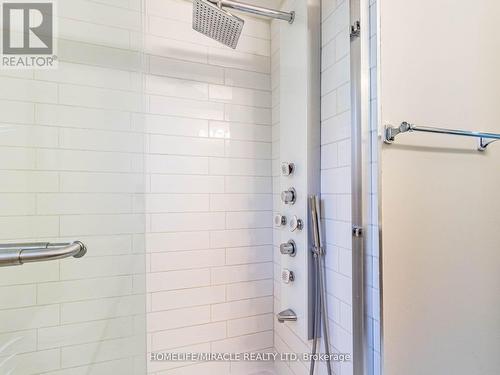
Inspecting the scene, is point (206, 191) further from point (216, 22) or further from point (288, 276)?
point (216, 22)

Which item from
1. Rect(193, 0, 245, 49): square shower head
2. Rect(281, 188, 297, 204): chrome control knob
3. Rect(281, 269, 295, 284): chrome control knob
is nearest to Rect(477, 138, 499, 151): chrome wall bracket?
Rect(281, 188, 297, 204): chrome control knob

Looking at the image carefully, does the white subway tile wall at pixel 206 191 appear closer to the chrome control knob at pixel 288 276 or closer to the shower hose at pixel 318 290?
the chrome control knob at pixel 288 276

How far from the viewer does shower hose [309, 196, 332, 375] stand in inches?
41.0

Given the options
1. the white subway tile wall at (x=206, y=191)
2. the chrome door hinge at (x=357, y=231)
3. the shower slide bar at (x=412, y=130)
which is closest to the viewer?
the shower slide bar at (x=412, y=130)

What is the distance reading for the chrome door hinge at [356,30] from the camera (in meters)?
0.91

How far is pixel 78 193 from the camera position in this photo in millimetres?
1142

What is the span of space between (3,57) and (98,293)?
1.00 meters

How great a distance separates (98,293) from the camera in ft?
3.89

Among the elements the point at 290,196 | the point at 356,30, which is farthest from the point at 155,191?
the point at 356,30

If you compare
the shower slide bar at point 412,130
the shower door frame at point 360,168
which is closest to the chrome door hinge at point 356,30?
the shower door frame at point 360,168

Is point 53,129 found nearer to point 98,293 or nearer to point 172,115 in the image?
point 172,115

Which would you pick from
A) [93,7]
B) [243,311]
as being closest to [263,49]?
[93,7]

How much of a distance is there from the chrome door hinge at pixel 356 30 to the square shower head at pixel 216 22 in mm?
456

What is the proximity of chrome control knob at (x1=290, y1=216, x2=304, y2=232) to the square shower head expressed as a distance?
86 cm
